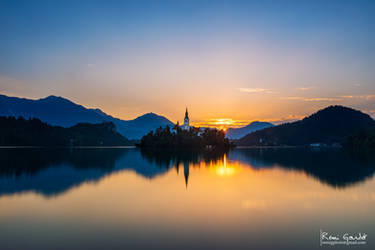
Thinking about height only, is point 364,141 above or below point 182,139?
below

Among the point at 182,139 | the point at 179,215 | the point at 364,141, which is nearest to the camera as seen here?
the point at 179,215

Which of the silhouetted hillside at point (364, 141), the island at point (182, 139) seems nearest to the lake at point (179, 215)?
the silhouetted hillside at point (364, 141)

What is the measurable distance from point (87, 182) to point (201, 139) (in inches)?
4925

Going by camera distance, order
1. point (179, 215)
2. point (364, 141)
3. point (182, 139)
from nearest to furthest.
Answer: point (179, 215) → point (364, 141) → point (182, 139)

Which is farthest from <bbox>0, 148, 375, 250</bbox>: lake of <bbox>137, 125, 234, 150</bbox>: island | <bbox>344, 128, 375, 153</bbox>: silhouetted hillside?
<bbox>137, 125, 234, 150</bbox>: island

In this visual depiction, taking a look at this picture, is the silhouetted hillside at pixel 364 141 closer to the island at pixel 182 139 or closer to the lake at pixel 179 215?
the island at pixel 182 139

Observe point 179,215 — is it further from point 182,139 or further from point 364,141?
point 364,141

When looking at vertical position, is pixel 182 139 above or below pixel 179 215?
above

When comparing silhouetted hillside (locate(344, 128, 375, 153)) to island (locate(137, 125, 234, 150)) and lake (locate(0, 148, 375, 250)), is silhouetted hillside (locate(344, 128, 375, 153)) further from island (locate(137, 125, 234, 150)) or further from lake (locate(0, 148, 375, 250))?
lake (locate(0, 148, 375, 250))

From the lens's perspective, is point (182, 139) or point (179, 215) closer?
point (179, 215)

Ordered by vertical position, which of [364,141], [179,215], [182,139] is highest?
[182,139]

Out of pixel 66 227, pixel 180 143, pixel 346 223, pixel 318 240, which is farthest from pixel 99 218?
pixel 180 143

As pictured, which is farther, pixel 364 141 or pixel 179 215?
pixel 364 141

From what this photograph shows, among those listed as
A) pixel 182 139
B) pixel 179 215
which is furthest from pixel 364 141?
pixel 179 215
